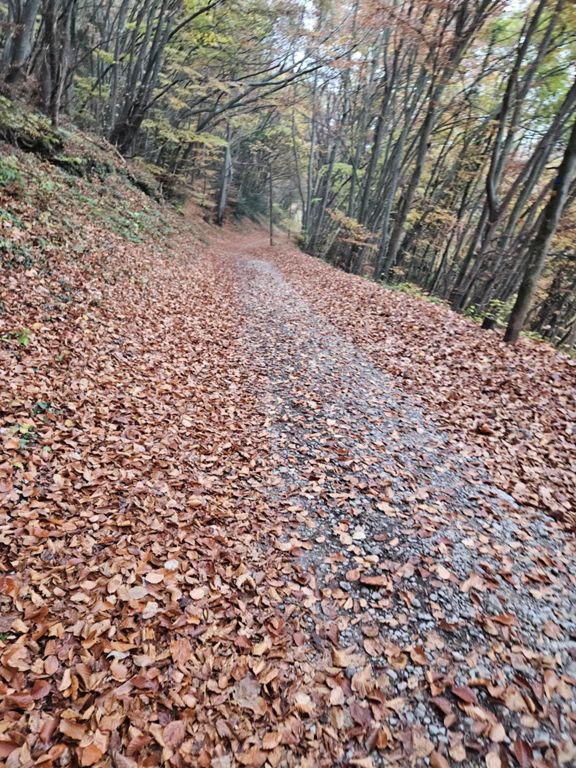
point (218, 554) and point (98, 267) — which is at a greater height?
point (98, 267)

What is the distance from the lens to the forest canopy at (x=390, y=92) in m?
10.9

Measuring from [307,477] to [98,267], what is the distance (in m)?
7.10

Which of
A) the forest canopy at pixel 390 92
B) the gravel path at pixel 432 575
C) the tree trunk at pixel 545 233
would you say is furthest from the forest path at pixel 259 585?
the forest canopy at pixel 390 92

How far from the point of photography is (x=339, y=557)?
12.3 feet

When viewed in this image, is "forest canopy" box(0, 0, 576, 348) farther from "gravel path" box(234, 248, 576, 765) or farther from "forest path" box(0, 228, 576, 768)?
"forest path" box(0, 228, 576, 768)

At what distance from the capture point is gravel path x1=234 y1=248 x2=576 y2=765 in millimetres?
2568

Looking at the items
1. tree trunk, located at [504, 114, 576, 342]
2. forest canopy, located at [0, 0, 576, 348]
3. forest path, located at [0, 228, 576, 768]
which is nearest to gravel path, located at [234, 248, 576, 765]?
forest path, located at [0, 228, 576, 768]

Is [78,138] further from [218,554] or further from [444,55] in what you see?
[218,554]

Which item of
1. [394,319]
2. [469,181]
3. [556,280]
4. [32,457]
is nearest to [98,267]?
[32,457]

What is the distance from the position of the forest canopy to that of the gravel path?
5.30 metres

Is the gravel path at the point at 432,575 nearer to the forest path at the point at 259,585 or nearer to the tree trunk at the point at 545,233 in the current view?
the forest path at the point at 259,585

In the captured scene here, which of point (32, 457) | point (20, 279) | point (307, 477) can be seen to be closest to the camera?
point (32, 457)

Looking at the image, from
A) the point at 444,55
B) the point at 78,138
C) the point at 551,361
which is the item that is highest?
the point at 444,55

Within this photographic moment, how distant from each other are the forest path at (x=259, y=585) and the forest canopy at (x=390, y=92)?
592cm
